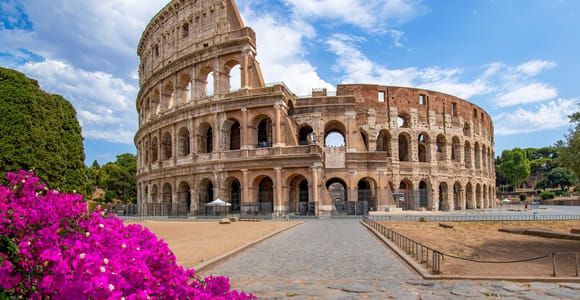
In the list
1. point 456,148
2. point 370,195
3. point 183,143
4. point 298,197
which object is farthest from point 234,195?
point 456,148

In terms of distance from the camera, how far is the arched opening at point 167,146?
4000 cm

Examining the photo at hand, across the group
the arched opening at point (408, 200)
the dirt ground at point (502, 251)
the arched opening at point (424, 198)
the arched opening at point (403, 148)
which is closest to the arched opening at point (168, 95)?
the arched opening at point (408, 200)

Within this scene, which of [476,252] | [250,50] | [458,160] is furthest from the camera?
[458,160]

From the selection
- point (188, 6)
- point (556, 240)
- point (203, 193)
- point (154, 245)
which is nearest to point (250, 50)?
point (188, 6)

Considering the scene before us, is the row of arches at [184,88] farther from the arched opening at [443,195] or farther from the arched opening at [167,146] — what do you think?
the arched opening at [443,195]

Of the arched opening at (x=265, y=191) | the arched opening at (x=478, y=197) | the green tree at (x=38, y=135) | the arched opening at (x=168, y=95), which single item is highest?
the arched opening at (x=168, y=95)

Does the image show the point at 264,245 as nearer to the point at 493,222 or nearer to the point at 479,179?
the point at 493,222

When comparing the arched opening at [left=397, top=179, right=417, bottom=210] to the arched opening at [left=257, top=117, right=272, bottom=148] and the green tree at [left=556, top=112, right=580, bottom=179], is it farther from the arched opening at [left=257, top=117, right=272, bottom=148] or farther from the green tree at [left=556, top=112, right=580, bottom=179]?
the green tree at [left=556, top=112, right=580, bottom=179]

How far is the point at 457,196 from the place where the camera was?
1754 inches

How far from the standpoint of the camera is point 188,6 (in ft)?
129

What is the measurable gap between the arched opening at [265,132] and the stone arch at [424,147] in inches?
638

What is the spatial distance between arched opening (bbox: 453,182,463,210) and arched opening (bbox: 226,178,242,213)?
24.0 m

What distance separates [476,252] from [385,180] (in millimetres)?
22733

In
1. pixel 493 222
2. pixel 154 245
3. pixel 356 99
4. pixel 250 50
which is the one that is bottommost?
pixel 493 222
